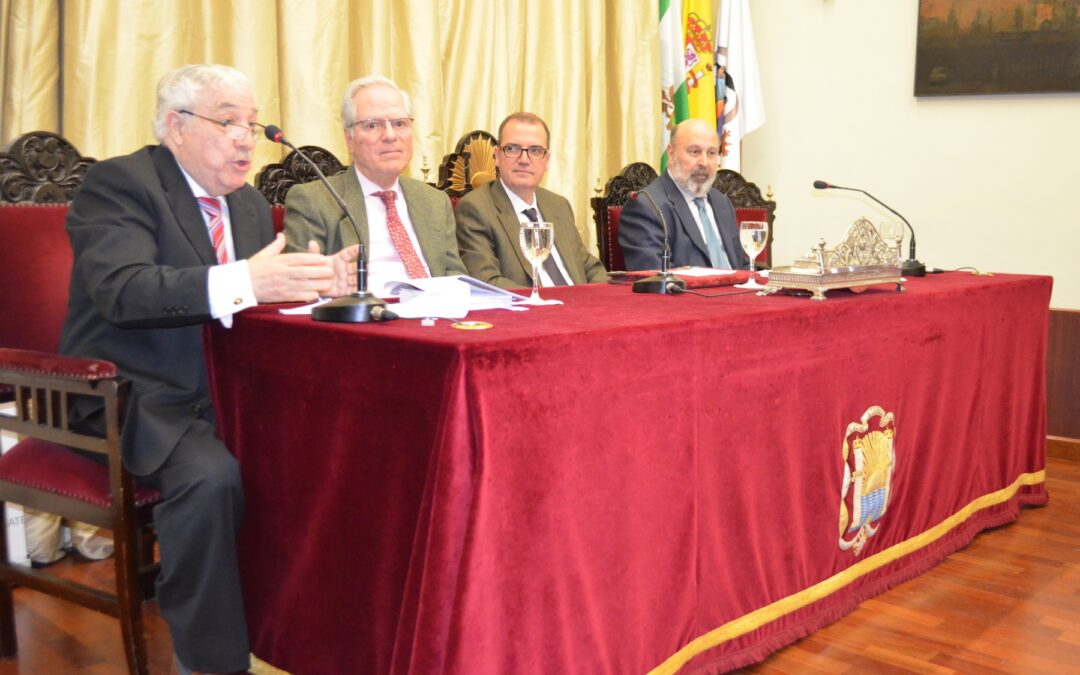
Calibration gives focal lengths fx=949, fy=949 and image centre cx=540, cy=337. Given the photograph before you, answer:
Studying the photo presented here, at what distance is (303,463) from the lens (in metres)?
1.77

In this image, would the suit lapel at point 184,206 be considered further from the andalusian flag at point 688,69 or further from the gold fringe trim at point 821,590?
the andalusian flag at point 688,69

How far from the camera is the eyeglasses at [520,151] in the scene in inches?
135

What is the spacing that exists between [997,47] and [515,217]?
266 cm

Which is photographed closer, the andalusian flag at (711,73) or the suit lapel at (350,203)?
the suit lapel at (350,203)

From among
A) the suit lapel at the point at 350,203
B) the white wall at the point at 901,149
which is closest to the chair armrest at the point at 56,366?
the suit lapel at the point at 350,203

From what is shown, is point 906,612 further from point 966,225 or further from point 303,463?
point 966,225

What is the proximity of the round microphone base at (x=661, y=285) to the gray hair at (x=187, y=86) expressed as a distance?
1.07 metres

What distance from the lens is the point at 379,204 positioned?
2.96 meters

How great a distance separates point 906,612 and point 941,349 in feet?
2.42

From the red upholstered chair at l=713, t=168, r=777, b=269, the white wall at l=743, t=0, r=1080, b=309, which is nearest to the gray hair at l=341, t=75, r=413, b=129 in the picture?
the red upholstered chair at l=713, t=168, r=777, b=269

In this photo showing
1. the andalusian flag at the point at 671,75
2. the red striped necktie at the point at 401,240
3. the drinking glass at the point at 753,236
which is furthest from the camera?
the andalusian flag at the point at 671,75

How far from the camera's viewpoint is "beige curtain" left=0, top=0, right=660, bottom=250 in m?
3.00

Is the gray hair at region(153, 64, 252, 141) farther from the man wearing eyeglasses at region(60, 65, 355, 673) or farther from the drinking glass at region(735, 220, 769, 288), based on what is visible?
the drinking glass at region(735, 220, 769, 288)

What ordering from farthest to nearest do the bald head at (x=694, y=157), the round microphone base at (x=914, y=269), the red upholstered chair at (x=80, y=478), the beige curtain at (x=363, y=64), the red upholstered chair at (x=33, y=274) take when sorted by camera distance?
the bald head at (x=694, y=157), the round microphone base at (x=914, y=269), the beige curtain at (x=363, y=64), the red upholstered chair at (x=33, y=274), the red upholstered chair at (x=80, y=478)
